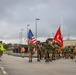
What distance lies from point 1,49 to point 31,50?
9.33ft

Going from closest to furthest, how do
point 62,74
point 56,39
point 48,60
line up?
point 62,74, point 48,60, point 56,39

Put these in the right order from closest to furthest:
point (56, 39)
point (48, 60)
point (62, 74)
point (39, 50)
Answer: point (62, 74) < point (48, 60) < point (39, 50) < point (56, 39)

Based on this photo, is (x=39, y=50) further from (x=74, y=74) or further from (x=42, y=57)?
(x=74, y=74)

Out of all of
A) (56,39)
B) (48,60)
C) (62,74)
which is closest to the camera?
(62,74)

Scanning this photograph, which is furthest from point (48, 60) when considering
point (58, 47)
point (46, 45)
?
point (58, 47)

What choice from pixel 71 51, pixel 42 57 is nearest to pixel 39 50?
pixel 42 57

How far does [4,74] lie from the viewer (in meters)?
16.8

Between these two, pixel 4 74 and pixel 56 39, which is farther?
pixel 56 39

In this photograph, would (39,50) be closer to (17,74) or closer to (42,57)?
(42,57)

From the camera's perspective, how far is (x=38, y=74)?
55.1 ft

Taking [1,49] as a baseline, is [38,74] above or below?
below

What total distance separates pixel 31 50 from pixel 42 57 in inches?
149

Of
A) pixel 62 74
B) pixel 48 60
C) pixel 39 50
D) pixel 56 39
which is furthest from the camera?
pixel 56 39

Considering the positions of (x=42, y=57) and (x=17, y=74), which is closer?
(x=17, y=74)
